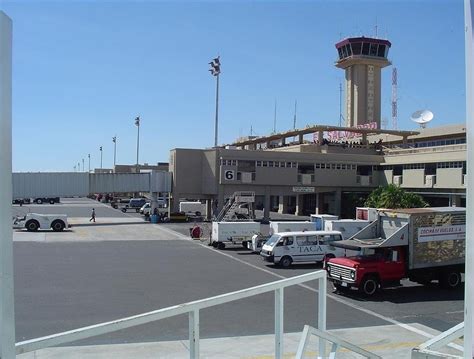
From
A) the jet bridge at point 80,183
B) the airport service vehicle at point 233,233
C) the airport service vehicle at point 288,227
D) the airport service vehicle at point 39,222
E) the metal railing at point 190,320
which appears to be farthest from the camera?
the jet bridge at point 80,183

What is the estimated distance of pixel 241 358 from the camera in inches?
480

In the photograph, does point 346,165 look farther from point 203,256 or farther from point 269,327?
point 269,327

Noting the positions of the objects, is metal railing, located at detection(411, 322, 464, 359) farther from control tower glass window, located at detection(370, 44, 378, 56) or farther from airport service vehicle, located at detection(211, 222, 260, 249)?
control tower glass window, located at detection(370, 44, 378, 56)

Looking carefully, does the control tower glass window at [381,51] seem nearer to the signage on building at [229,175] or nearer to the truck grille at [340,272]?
the signage on building at [229,175]

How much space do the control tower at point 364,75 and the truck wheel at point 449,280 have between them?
68912 millimetres

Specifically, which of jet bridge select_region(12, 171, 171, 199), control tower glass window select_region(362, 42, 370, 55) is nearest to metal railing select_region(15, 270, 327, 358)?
jet bridge select_region(12, 171, 171, 199)

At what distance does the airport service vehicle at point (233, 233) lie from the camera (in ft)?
124

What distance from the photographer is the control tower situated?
291ft

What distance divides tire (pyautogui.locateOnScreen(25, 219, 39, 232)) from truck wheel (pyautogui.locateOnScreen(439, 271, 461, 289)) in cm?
3711

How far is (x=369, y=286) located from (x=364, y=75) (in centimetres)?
7362

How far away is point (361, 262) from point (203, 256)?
14.5 m

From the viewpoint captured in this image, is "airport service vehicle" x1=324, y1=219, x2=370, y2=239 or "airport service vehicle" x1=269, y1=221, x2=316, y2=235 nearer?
"airport service vehicle" x1=269, y1=221, x2=316, y2=235

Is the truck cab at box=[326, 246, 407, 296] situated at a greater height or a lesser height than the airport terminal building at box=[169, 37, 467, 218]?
lesser

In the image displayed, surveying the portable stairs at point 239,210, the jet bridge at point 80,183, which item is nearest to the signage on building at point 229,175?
the portable stairs at point 239,210
